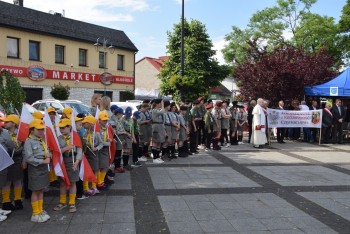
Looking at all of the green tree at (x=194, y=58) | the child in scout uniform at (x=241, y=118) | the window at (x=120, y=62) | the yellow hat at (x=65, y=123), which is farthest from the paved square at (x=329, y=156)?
the green tree at (x=194, y=58)

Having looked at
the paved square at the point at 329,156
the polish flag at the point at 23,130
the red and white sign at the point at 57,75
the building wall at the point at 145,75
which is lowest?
the paved square at the point at 329,156

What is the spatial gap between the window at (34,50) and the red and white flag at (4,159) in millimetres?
22525

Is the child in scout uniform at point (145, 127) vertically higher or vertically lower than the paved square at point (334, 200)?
higher

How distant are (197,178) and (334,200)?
2955 mm

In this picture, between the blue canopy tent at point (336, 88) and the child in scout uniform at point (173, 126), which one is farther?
the blue canopy tent at point (336, 88)

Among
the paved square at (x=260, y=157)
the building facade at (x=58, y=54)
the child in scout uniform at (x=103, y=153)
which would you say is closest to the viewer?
the child in scout uniform at (x=103, y=153)

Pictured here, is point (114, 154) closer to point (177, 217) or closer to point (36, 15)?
point (177, 217)

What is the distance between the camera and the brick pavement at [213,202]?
5.35 m

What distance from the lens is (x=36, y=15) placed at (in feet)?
91.1

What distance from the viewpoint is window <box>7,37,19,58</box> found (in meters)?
24.7

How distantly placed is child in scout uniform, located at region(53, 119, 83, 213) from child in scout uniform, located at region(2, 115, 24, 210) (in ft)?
2.16

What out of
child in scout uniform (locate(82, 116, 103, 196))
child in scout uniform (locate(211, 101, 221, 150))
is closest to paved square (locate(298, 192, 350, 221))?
child in scout uniform (locate(82, 116, 103, 196))

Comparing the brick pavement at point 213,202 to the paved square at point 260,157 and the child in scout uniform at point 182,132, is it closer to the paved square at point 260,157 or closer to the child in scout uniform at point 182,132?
the paved square at point 260,157

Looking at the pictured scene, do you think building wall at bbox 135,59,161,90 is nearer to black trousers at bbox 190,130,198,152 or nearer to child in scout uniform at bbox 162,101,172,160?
black trousers at bbox 190,130,198,152
